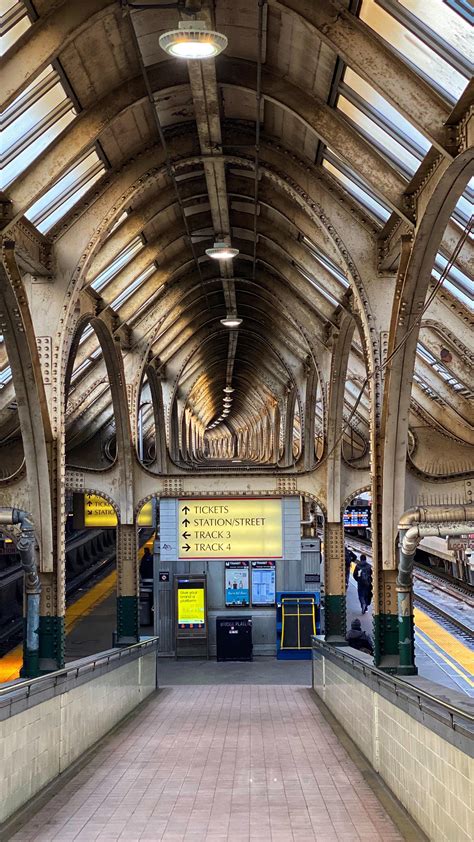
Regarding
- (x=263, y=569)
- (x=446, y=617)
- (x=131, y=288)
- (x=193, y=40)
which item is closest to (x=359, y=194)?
(x=193, y=40)

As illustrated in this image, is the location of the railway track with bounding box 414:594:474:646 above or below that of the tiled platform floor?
below

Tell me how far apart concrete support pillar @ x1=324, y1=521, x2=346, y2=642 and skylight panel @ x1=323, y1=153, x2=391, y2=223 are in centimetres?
1172

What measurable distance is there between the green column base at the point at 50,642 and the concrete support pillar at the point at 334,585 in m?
10.5

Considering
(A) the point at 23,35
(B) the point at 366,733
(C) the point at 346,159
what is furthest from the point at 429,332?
(A) the point at 23,35

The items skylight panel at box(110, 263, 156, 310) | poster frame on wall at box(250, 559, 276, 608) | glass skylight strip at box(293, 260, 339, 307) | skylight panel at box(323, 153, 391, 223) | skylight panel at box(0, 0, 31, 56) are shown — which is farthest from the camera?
poster frame on wall at box(250, 559, 276, 608)

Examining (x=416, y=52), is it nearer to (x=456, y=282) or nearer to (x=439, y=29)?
(x=439, y=29)

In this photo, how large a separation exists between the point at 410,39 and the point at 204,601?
23151mm

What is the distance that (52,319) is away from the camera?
757 inches

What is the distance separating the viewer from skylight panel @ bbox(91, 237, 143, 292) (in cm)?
2362

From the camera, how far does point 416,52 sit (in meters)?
12.7

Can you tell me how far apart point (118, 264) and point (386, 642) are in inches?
436

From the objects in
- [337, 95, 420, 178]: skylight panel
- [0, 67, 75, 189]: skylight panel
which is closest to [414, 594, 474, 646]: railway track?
[337, 95, 420, 178]: skylight panel

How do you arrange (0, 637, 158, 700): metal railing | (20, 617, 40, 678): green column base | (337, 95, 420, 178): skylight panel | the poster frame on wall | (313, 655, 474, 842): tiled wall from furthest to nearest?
the poster frame on wall → (20, 617, 40, 678): green column base → (337, 95, 420, 178): skylight panel → (0, 637, 158, 700): metal railing → (313, 655, 474, 842): tiled wall

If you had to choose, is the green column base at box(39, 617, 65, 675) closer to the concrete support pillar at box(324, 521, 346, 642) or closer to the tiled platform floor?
the tiled platform floor
